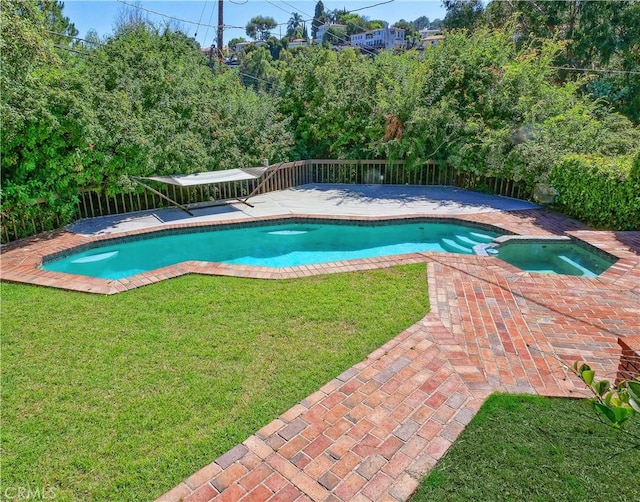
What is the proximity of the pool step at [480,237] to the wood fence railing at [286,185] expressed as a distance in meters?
3.31

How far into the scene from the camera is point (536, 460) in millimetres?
3037

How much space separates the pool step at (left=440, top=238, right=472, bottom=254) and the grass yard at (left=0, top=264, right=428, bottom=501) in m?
3.13

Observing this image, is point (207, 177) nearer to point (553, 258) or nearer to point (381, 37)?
point (553, 258)

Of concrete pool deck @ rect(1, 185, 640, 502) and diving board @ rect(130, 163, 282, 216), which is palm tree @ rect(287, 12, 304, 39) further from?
concrete pool deck @ rect(1, 185, 640, 502)

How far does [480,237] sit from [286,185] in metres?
6.80

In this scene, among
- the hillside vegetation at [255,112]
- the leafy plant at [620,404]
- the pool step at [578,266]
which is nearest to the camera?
the leafy plant at [620,404]

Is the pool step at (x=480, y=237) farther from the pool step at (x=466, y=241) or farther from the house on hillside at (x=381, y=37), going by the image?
the house on hillside at (x=381, y=37)

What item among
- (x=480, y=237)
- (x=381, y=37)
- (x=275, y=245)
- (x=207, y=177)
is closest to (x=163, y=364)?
(x=275, y=245)

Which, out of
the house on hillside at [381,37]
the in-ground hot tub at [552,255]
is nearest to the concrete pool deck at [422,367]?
the in-ground hot tub at [552,255]

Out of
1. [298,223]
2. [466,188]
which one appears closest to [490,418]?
[298,223]

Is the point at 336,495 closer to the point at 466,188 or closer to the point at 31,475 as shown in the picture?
the point at 31,475

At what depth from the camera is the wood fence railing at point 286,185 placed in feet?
30.8

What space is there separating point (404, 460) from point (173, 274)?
4728mm

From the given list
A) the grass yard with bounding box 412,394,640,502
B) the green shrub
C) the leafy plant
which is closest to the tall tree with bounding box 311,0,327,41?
the green shrub
